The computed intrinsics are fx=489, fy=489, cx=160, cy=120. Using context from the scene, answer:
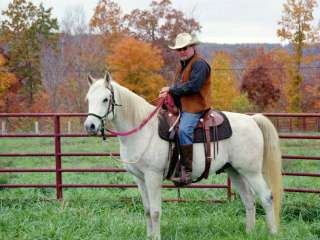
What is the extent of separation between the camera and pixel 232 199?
7660mm

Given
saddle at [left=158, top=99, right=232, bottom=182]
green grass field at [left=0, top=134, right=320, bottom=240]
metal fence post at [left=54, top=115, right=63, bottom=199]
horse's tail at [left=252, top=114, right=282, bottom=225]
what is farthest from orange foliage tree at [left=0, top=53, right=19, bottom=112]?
horse's tail at [left=252, top=114, right=282, bottom=225]

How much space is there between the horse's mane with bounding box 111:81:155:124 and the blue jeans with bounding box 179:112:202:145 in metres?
0.45

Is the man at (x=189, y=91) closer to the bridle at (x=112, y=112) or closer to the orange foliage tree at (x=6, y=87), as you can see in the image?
the bridle at (x=112, y=112)

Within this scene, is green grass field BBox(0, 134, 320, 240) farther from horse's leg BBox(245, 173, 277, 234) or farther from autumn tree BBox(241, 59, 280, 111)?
autumn tree BBox(241, 59, 280, 111)

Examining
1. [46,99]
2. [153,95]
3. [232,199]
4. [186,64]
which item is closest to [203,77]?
[186,64]

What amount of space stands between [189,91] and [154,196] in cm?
125

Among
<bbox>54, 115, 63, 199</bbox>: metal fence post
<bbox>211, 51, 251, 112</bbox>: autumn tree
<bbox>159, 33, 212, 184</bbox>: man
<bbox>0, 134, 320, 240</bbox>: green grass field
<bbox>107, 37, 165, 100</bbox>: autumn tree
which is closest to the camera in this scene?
→ <bbox>159, 33, 212, 184</bbox>: man

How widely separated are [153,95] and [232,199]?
29.3 metres

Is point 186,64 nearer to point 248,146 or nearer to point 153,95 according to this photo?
point 248,146

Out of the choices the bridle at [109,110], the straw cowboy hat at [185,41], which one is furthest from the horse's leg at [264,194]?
the bridle at [109,110]

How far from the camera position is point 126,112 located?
5.63 m

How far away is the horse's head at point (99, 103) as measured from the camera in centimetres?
520

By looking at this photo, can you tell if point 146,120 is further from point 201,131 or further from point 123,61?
point 123,61

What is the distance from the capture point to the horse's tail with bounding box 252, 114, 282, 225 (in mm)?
5996
